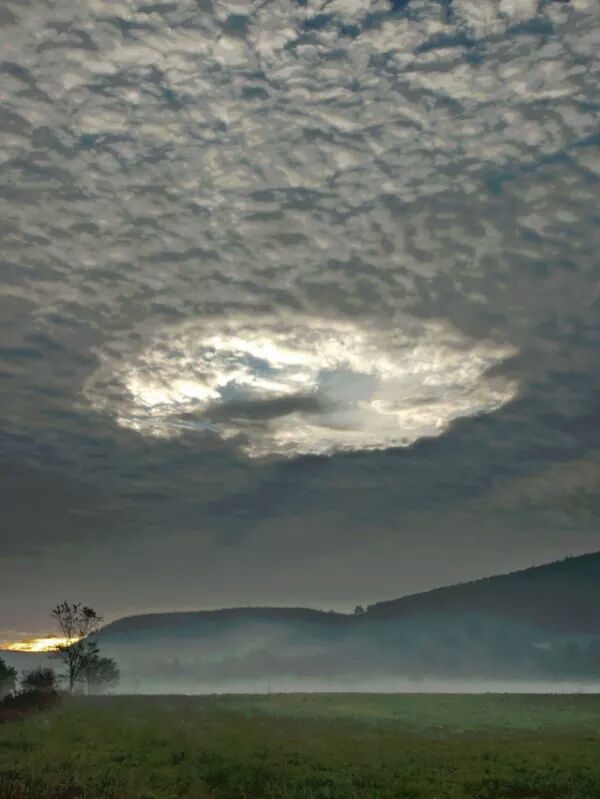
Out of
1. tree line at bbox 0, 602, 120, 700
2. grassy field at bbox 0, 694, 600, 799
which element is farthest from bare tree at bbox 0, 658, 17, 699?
grassy field at bbox 0, 694, 600, 799

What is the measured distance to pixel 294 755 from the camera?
3753 cm

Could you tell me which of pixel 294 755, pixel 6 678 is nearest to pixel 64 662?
pixel 6 678

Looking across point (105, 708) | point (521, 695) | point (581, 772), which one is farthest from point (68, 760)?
point (521, 695)

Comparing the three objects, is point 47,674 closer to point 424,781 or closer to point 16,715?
point 16,715

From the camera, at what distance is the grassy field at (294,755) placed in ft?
93.9

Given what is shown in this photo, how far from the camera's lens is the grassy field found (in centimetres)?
2862

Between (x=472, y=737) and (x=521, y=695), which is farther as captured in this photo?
(x=521, y=695)

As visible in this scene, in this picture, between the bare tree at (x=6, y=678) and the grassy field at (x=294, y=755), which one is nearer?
the grassy field at (x=294, y=755)

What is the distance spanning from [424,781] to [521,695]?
216 ft

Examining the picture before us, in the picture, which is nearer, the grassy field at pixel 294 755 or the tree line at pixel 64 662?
the grassy field at pixel 294 755

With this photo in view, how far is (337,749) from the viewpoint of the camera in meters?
40.4

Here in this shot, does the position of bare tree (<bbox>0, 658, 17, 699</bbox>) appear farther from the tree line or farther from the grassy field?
the grassy field

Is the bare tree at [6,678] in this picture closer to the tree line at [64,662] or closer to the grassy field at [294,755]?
the tree line at [64,662]

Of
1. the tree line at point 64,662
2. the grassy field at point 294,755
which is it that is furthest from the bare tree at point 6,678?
the grassy field at point 294,755
